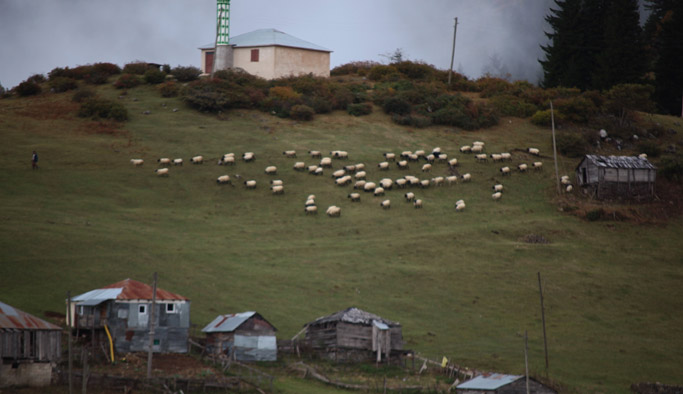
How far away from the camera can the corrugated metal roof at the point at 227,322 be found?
37.3 m

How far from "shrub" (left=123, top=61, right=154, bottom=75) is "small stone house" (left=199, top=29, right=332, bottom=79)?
7.76 m

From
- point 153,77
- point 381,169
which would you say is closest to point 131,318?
point 381,169

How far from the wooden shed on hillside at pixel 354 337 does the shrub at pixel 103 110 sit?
50.3 meters

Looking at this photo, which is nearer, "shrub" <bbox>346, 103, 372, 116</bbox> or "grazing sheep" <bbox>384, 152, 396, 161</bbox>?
"grazing sheep" <bbox>384, 152, 396, 161</bbox>

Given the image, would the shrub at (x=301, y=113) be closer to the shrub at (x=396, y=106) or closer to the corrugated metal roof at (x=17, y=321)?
the shrub at (x=396, y=106)

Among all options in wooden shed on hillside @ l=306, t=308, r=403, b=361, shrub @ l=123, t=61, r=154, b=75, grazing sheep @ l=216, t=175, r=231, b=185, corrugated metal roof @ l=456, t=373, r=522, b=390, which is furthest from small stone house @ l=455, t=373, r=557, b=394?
shrub @ l=123, t=61, r=154, b=75

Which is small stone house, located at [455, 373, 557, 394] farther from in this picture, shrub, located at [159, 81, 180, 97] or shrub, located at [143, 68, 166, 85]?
shrub, located at [143, 68, 166, 85]

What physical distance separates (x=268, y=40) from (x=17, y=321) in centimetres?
7823

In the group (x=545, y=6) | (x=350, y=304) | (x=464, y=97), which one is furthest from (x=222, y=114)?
(x=545, y=6)

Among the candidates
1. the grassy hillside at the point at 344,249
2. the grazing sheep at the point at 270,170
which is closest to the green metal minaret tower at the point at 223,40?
the grassy hillside at the point at 344,249

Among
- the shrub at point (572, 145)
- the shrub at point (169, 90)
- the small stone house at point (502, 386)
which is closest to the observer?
the small stone house at point (502, 386)

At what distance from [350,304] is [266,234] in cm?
1360

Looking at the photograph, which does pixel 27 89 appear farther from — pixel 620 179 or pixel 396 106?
pixel 620 179

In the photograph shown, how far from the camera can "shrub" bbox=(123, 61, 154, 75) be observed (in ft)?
339
